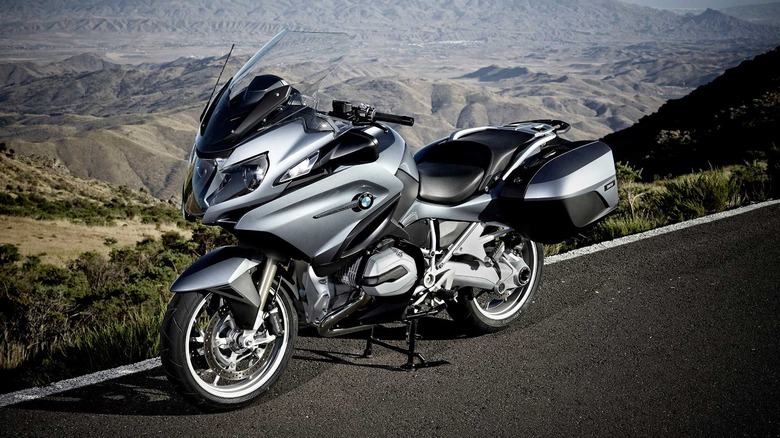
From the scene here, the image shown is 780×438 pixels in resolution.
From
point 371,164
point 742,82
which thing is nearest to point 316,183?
point 371,164

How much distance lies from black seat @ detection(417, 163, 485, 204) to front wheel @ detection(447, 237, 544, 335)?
73 centimetres

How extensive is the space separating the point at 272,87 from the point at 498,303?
243cm

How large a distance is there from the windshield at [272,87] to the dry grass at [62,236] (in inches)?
929

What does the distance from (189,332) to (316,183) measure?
1010mm

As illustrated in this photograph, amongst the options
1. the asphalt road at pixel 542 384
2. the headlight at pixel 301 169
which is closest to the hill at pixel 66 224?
the asphalt road at pixel 542 384

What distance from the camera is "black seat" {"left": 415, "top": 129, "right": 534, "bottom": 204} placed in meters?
4.27

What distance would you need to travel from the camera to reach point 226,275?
11.2 feet

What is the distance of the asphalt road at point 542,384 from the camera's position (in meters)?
3.56

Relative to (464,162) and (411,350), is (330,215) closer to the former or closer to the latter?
(411,350)

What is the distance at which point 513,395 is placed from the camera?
154 inches

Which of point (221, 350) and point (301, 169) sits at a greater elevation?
point (301, 169)

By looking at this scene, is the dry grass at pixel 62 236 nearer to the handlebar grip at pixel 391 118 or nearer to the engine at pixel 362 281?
the engine at pixel 362 281

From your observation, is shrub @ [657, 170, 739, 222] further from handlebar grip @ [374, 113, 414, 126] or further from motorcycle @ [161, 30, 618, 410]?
handlebar grip @ [374, 113, 414, 126]

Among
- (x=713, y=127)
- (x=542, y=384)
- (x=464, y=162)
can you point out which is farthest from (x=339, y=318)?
(x=713, y=127)
